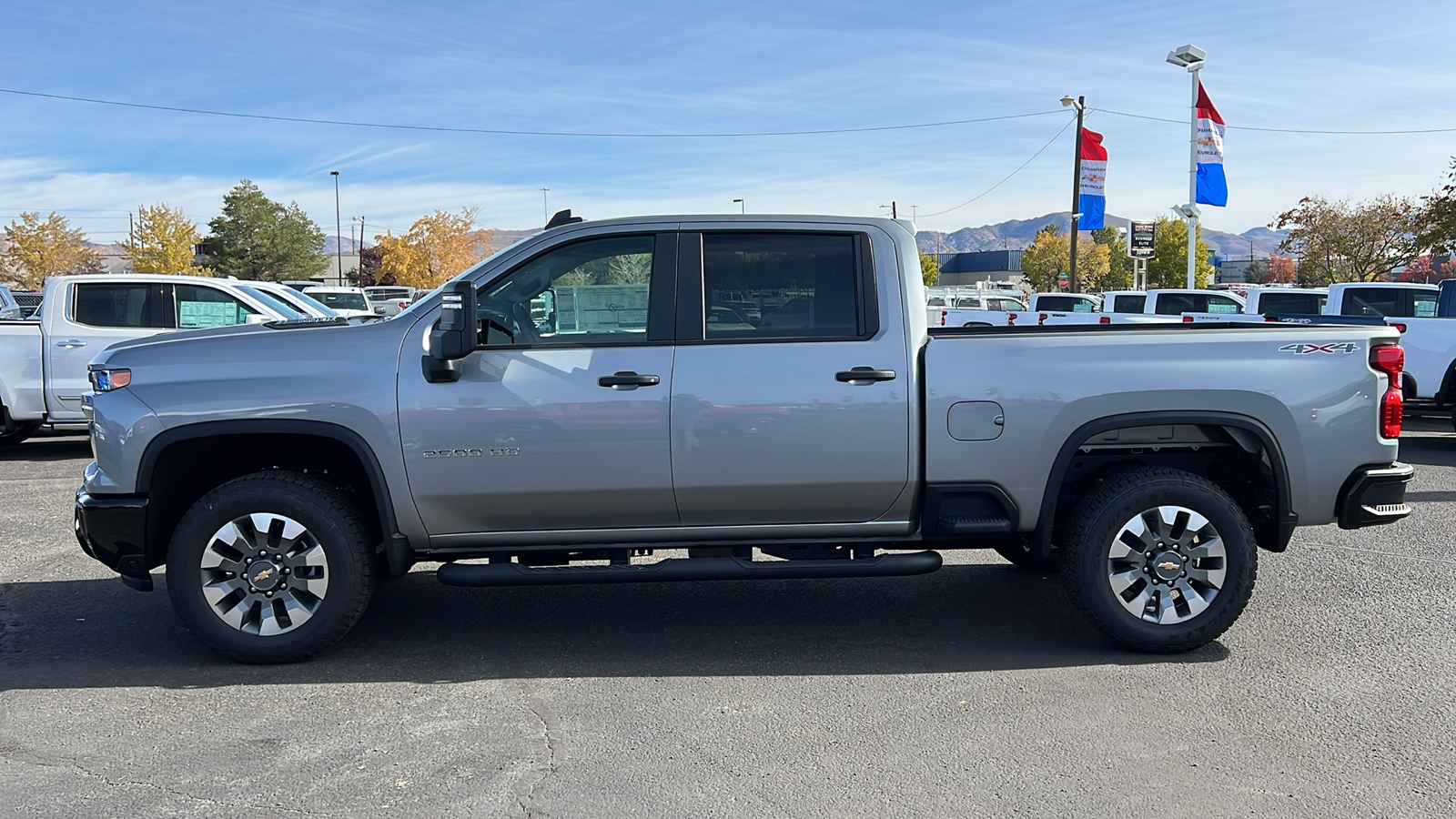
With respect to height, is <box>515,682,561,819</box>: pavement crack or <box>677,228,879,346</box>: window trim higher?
<box>677,228,879,346</box>: window trim

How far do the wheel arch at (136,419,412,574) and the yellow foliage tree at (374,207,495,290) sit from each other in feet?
247

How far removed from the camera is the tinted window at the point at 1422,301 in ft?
45.4

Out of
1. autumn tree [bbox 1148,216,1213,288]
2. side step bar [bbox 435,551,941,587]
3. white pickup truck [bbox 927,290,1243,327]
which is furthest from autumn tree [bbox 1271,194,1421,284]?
side step bar [bbox 435,551,941,587]

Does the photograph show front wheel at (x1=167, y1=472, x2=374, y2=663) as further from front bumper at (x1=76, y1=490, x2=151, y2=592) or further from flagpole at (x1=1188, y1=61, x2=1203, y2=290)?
Result: flagpole at (x1=1188, y1=61, x2=1203, y2=290)

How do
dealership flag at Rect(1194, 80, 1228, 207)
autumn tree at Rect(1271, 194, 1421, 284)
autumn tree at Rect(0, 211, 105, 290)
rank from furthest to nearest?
autumn tree at Rect(0, 211, 105, 290) → autumn tree at Rect(1271, 194, 1421, 284) → dealership flag at Rect(1194, 80, 1228, 207)

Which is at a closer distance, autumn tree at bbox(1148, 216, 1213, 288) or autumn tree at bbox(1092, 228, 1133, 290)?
autumn tree at bbox(1148, 216, 1213, 288)

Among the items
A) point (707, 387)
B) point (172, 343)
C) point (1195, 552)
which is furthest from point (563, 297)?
point (1195, 552)

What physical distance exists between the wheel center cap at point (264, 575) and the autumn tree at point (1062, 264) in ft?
262

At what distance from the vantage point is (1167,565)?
5105mm

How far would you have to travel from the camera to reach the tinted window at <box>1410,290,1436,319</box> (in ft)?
45.4

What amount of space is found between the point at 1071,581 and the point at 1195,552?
1.82 ft

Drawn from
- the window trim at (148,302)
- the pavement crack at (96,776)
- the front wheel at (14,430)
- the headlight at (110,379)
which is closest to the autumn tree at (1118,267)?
the window trim at (148,302)

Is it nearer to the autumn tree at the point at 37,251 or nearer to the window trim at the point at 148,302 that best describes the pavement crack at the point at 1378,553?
the window trim at the point at 148,302

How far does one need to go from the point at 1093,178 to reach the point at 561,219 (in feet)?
99.0
